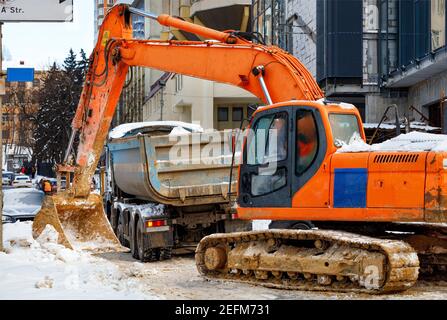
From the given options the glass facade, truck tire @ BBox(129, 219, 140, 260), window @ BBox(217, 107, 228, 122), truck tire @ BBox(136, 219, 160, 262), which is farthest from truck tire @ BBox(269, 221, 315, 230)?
window @ BBox(217, 107, 228, 122)

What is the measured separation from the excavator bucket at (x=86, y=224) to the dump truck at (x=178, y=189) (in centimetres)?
74

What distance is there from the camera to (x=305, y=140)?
36.1ft

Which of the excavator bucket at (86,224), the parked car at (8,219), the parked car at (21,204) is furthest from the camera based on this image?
the parked car at (21,204)

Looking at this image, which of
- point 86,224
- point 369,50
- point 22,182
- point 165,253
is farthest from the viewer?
point 22,182

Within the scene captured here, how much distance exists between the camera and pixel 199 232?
53.9 ft

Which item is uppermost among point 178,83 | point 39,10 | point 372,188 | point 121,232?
point 178,83

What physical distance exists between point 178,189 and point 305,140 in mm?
5052

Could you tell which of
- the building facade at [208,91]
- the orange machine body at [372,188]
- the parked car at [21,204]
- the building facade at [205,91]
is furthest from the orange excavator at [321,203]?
the building facade at [208,91]

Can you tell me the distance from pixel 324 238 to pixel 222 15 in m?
45.6

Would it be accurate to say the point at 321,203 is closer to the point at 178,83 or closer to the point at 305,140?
the point at 305,140

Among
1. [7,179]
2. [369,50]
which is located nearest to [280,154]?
[369,50]

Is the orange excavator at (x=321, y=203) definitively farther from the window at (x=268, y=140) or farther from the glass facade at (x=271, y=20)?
the glass facade at (x=271, y=20)

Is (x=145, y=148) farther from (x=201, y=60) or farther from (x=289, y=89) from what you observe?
(x=289, y=89)

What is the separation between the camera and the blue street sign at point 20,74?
47.9 feet
